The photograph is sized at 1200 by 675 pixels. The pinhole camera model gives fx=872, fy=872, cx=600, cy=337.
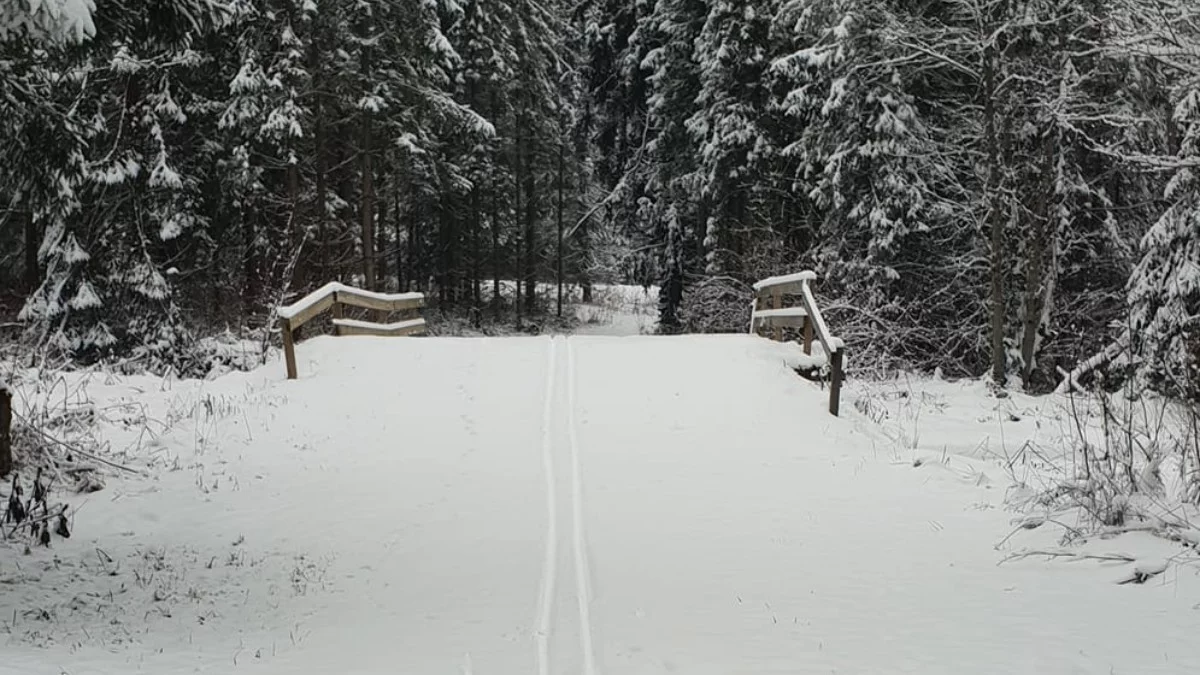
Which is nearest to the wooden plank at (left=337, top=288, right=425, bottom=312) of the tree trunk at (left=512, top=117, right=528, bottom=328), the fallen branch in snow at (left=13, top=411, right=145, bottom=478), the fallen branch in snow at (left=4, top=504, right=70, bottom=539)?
the fallen branch in snow at (left=13, top=411, right=145, bottom=478)

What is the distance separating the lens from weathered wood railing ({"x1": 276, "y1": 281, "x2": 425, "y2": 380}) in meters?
11.9

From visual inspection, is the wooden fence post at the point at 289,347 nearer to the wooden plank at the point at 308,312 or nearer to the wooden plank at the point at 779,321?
the wooden plank at the point at 308,312

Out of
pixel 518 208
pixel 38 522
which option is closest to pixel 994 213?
pixel 38 522

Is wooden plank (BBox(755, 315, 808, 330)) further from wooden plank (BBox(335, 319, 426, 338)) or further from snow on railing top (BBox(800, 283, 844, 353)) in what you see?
wooden plank (BBox(335, 319, 426, 338))

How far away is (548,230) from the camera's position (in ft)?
123

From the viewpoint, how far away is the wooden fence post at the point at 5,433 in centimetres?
675

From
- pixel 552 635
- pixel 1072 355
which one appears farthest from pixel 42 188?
pixel 1072 355

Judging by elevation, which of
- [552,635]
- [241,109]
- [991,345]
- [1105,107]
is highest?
[241,109]

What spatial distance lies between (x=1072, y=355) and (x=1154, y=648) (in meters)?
13.5

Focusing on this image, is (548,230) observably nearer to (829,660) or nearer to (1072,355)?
(1072,355)

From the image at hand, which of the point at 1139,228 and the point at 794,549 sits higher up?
the point at 1139,228

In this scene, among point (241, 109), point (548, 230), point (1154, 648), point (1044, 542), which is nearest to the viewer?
point (1154, 648)

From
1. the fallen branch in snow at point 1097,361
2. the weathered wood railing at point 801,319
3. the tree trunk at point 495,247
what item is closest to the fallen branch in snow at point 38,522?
the weathered wood railing at point 801,319

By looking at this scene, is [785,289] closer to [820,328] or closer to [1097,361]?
[820,328]
